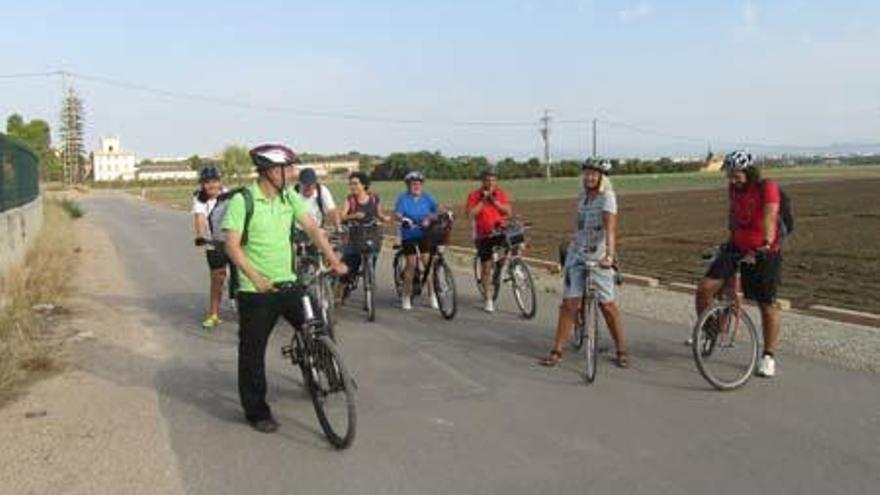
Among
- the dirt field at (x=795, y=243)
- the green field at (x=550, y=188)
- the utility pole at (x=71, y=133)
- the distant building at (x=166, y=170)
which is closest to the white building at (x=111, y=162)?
the distant building at (x=166, y=170)

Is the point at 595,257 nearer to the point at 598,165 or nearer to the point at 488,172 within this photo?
the point at 598,165

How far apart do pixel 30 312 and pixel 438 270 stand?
15.7ft

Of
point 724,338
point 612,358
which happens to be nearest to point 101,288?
point 612,358

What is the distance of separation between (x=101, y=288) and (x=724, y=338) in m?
10.4

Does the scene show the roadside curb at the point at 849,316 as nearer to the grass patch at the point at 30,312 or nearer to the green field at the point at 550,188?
the grass patch at the point at 30,312

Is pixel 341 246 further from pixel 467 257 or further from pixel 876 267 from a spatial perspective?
pixel 876 267

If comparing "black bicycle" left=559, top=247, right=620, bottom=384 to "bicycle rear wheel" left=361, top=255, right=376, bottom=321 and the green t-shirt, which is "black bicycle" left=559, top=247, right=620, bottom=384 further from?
"bicycle rear wheel" left=361, top=255, right=376, bottom=321

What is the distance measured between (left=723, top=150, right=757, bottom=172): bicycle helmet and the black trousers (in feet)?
12.0

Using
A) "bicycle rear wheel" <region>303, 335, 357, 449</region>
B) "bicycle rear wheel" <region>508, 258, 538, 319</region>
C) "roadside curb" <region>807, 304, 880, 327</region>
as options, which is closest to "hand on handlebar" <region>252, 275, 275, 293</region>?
"bicycle rear wheel" <region>303, 335, 357, 449</region>

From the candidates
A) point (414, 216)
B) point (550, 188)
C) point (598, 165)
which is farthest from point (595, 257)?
point (550, 188)

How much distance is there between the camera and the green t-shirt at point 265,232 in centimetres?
→ 632

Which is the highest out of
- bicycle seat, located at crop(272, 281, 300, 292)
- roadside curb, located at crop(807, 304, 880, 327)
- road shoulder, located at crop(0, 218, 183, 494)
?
bicycle seat, located at crop(272, 281, 300, 292)

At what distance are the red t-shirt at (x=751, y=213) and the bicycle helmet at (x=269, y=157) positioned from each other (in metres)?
3.78

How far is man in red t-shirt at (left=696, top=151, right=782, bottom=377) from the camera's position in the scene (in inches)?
304
